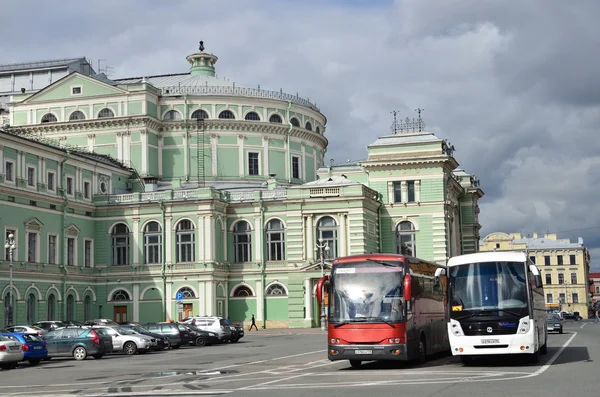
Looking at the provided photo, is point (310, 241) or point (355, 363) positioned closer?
point (355, 363)

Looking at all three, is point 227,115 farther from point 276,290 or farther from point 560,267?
point 560,267

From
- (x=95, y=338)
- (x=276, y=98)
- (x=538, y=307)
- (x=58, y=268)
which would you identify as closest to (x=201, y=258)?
(x=58, y=268)

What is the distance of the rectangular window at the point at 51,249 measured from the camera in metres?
67.4

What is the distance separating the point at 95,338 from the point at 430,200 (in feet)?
137

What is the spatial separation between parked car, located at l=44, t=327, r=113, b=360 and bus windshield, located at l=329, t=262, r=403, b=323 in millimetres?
15022

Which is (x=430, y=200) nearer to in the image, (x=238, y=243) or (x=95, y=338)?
(x=238, y=243)

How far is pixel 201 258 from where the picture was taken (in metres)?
71.6

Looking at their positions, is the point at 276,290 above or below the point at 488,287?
above

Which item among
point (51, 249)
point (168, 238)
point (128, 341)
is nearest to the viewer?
point (128, 341)

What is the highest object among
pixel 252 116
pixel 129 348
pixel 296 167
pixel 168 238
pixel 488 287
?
pixel 252 116

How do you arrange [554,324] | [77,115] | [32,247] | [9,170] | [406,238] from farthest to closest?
[77,115] → [406,238] → [32,247] → [9,170] → [554,324]

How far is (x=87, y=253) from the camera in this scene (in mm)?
73750

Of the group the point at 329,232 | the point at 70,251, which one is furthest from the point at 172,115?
the point at 329,232

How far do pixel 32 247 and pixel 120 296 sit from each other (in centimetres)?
1062
